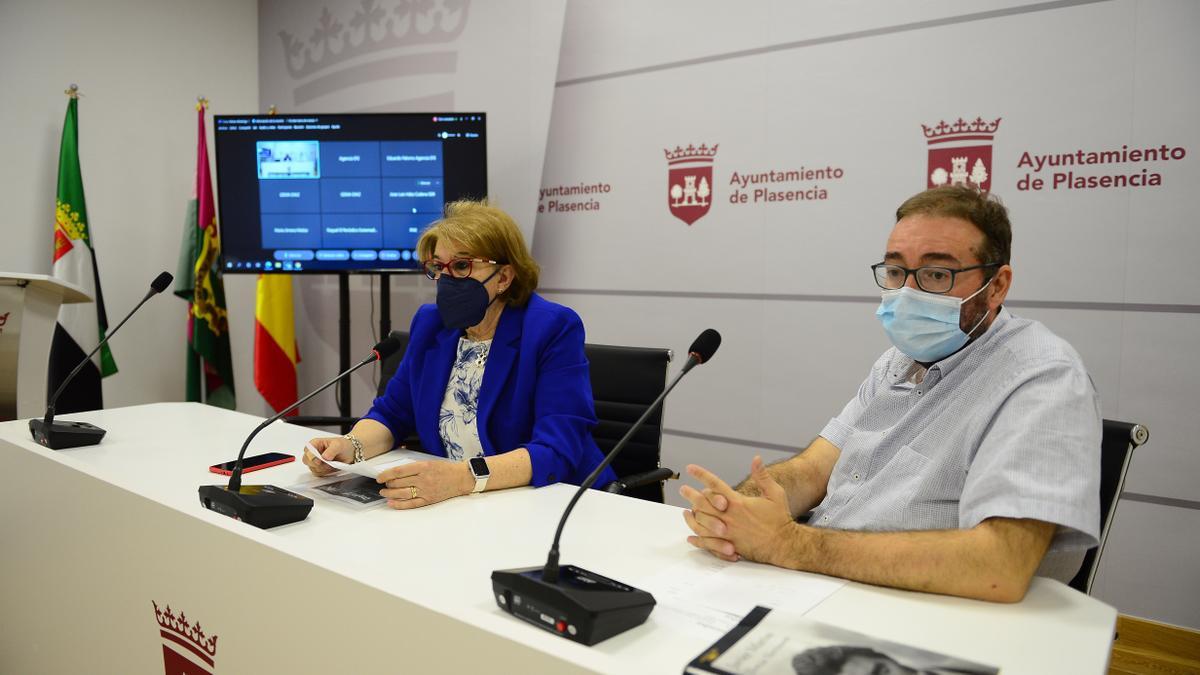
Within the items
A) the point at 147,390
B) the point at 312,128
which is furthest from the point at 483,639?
the point at 147,390

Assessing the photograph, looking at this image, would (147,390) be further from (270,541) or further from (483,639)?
(483,639)

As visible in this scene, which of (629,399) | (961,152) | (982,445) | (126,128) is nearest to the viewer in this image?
(982,445)

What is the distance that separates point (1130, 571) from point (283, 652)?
2570 mm

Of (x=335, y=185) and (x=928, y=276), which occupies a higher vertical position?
(x=335, y=185)

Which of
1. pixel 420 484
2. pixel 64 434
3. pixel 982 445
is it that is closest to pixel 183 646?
pixel 420 484

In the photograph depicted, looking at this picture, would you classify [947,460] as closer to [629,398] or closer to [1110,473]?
[1110,473]

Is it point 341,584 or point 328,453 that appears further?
point 328,453

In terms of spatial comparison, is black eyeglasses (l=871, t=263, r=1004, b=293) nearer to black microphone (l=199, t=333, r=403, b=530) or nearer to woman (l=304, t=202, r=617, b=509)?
woman (l=304, t=202, r=617, b=509)

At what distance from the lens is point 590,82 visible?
3592 mm

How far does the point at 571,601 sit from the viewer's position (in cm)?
93

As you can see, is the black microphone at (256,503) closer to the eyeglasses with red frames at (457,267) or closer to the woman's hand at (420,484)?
the woman's hand at (420,484)

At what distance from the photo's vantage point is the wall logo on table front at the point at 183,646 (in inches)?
52.0

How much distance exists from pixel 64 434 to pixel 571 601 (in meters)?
1.60

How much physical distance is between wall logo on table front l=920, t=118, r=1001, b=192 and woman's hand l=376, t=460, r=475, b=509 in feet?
6.46
